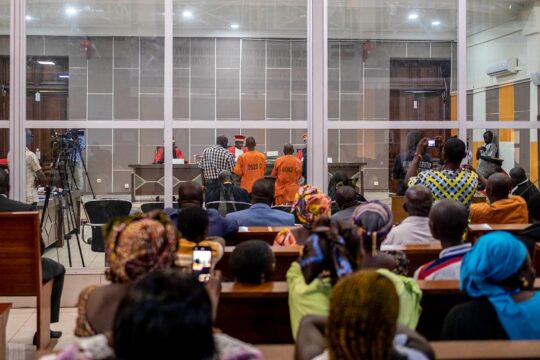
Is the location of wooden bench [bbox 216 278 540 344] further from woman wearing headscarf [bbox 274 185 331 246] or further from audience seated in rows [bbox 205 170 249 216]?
audience seated in rows [bbox 205 170 249 216]

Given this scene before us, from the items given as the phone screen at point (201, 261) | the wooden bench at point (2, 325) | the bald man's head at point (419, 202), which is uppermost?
the bald man's head at point (419, 202)

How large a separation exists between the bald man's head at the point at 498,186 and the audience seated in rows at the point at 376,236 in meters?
1.77

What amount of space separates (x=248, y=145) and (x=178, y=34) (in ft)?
10.6

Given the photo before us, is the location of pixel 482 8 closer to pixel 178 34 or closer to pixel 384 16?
pixel 384 16

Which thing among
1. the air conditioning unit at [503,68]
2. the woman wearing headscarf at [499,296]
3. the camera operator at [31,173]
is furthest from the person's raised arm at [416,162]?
the air conditioning unit at [503,68]

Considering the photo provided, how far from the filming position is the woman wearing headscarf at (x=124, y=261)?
1910 millimetres

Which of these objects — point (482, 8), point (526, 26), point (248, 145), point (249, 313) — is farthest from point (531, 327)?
point (482, 8)

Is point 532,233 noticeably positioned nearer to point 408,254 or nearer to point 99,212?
point 408,254

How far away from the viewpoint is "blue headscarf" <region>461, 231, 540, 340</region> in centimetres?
188

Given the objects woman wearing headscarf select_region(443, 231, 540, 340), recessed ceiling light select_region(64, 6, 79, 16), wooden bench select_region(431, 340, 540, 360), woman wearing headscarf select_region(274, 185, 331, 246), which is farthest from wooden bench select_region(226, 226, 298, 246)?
recessed ceiling light select_region(64, 6, 79, 16)

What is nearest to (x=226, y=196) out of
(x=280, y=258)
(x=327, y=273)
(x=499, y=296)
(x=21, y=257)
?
(x=21, y=257)

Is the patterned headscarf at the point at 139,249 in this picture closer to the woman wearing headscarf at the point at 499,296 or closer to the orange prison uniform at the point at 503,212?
the woman wearing headscarf at the point at 499,296

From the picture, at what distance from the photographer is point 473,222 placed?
4.39 meters

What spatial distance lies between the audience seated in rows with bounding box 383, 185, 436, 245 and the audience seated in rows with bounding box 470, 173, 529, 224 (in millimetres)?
1052
